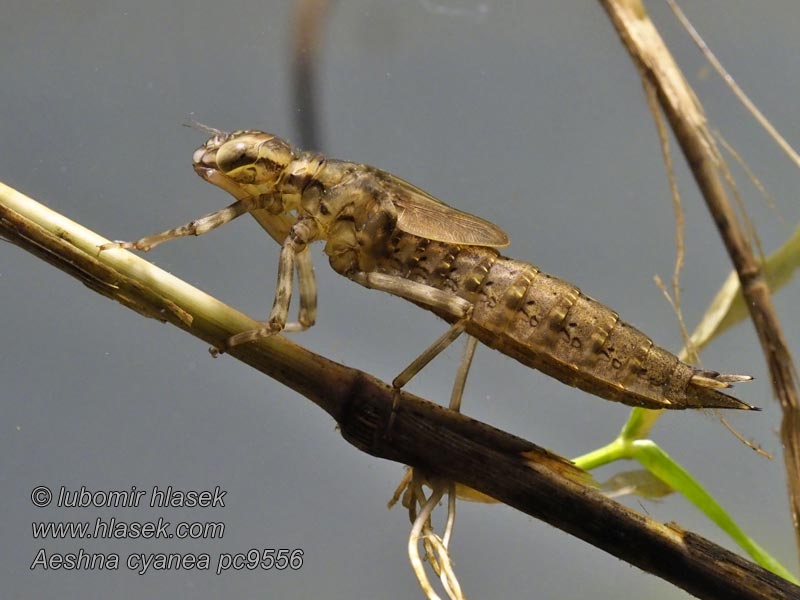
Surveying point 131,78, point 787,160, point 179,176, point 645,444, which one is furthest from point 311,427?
point 787,160

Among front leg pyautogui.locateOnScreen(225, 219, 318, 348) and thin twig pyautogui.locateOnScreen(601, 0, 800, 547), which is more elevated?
thin twig pyautogui.locateOnScreen(601, 0, 800, 547)

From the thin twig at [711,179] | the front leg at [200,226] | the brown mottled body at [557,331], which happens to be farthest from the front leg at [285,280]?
the thin twig at [711,179]

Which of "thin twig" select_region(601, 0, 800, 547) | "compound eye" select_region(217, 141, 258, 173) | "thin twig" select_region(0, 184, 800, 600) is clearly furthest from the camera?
"compound eye" select_region(217, 141, 258, 173)

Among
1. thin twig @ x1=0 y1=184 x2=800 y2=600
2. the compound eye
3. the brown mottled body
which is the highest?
the compound eye

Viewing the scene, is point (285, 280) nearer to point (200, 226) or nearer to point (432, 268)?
point (200, 226)

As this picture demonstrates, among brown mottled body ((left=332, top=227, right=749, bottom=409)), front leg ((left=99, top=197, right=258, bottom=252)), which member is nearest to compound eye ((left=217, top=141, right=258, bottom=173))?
front leg ((left=99, top=197, right=258, bottom=252))

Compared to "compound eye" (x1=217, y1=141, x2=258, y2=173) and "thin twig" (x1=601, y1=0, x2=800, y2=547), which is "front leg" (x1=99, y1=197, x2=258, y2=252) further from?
"thin twig" (x1=601, y1=0, x2=800, y2=547)

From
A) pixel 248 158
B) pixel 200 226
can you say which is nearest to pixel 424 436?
pixel 200 226
